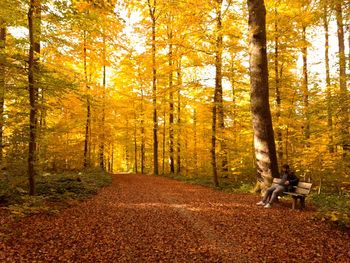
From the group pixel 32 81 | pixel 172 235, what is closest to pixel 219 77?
pixel 32 81

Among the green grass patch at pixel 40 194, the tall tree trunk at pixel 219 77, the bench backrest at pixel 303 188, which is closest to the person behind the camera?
the green grass patch at pixel 40 194

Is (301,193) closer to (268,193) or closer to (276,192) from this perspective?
(276,192)

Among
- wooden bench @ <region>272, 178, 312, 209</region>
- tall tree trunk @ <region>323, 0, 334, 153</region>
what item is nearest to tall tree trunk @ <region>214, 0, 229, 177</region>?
tall tree trunk @ <region>323, 0, 334, 153</region>

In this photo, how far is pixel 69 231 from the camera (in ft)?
19.8

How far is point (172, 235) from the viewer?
232 inches

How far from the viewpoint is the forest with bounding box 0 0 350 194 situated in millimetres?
8328

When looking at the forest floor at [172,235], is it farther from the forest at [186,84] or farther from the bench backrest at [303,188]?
the forest at [186,84]

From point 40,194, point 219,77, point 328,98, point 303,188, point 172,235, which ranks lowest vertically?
point 172,235

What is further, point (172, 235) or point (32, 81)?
point (32, 81)

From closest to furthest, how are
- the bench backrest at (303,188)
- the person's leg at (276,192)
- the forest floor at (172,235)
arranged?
the forest floor at (172,235) → the bench backrest at (303,188) → the person's leg at (276,192)

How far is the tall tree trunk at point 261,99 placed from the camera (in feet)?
31.7

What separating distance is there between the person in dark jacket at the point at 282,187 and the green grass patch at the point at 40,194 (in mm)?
6179

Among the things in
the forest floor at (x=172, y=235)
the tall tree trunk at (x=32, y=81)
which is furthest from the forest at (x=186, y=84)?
the forest floor at (x=172, y=235)

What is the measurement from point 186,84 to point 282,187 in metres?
7.47
